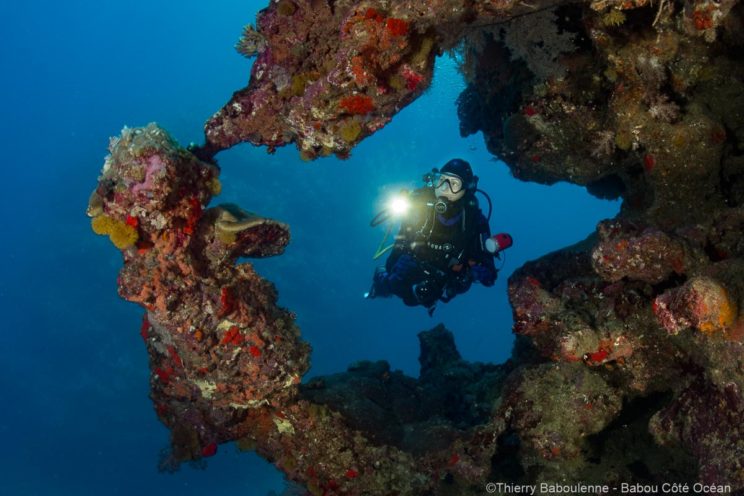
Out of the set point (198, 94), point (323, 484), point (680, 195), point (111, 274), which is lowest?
point (323, 484)

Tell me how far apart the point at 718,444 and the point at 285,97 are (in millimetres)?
4688

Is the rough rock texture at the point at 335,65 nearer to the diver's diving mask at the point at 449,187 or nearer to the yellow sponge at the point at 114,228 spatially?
the yellow sponge at the point at 114,228

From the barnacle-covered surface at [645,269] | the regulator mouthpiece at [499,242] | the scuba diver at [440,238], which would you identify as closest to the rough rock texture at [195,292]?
the regulator mouthpiece at [499,242]

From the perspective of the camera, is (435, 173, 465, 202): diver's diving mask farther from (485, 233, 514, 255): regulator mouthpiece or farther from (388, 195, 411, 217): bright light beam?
(485, 233, 514, 255): regulator mouthpiece

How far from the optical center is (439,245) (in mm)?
8023

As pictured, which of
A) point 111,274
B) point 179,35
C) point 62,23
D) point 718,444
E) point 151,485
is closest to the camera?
point 718,444

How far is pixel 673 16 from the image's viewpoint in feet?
14.1

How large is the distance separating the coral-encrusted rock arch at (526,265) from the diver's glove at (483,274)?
116 centimetres

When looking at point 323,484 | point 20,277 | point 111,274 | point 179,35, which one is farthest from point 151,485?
point 179,35

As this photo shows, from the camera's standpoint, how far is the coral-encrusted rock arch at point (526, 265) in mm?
3957

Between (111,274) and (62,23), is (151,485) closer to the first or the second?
(111,274)

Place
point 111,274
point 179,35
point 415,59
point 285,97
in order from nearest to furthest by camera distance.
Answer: point 415,59, point 285,97, point 111,274, point 179,35

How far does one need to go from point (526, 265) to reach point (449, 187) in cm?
199

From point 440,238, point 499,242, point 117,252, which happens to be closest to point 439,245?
point 440,238
